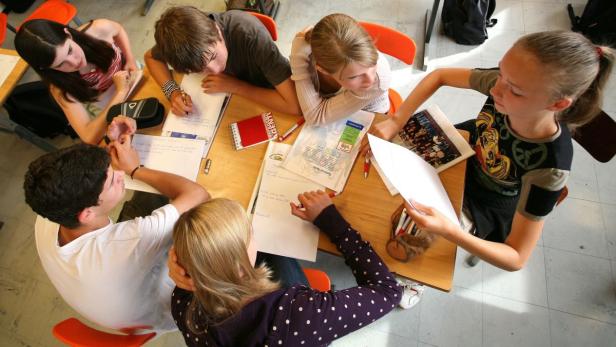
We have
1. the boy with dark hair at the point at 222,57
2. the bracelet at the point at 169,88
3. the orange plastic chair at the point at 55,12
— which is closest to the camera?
the boy with dark hair at the point at 222,57

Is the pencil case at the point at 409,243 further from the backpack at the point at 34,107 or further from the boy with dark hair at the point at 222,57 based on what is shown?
the backpack at the point at 34,107

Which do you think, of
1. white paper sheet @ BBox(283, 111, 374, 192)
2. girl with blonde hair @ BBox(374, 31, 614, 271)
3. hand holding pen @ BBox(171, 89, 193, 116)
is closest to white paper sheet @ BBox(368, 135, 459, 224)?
girl with blonde hair @ BBox(374, 31, 614, 271)

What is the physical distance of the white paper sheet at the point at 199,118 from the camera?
1448 millimetres

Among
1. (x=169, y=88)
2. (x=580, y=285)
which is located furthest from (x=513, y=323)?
(x=169, y=88)

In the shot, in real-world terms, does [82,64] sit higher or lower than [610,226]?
higher

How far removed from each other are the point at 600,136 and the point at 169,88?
1.64m

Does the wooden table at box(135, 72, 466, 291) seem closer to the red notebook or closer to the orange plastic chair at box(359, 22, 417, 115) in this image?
the red notebook

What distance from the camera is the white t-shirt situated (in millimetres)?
1089

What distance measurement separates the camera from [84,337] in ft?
3.52

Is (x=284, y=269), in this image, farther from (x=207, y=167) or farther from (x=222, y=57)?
(x=222, y=57)

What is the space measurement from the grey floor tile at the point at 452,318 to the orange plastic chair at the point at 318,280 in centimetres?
68

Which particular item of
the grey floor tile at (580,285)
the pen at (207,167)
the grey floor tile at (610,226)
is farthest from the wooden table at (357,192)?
the grey floor tile at (610,226)

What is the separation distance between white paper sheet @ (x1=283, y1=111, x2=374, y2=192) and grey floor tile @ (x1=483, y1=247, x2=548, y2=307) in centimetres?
109

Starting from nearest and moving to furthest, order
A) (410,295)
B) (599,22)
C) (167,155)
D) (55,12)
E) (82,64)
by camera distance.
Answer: (167,155) < (82,64) < (410,295) < (55,12) < (599,22)
